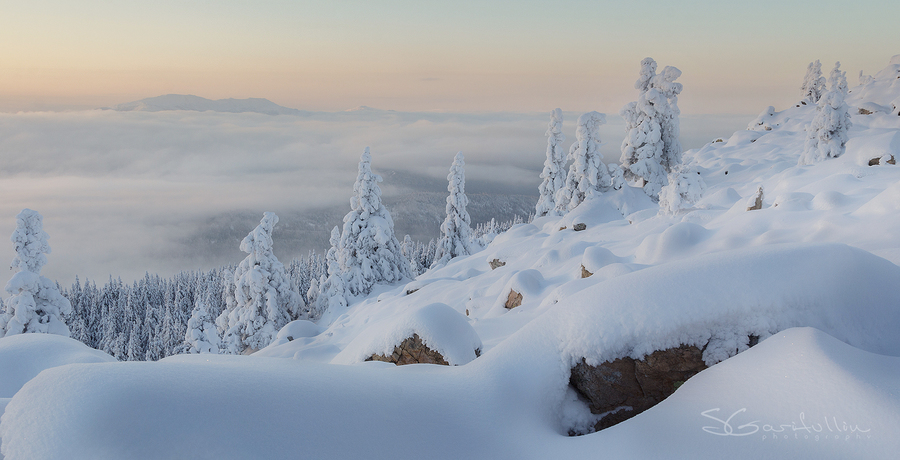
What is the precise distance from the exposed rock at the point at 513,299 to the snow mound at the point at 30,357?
10381mm

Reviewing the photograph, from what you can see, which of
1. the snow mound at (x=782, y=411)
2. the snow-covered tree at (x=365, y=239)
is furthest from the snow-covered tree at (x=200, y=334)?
the snow mound at (x=782, y=411)

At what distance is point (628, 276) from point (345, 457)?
Result: 12.6ft

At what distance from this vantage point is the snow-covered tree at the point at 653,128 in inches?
1297

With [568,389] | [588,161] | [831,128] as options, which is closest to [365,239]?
[588,161]

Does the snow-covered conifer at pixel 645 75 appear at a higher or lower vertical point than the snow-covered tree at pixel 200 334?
higher

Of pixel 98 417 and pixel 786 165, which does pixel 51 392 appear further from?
pixel 786 165

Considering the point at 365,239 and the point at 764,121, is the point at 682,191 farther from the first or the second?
the point at 764,121

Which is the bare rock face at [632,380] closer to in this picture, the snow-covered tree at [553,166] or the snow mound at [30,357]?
the snow mound at [30,357]

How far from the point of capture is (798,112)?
61531mm

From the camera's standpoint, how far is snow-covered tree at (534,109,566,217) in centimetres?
4297

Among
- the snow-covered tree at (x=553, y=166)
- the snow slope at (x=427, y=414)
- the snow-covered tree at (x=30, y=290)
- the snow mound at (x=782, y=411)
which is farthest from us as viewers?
the snow-covered tree at (x=553, y=166)

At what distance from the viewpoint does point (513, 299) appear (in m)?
14.4

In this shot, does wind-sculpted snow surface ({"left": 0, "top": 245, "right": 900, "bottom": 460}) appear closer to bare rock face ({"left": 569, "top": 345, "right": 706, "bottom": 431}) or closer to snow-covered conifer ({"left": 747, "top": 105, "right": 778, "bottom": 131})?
bare rock face ({"left": 569, "top": 345, "right": 706, "bottom": 431})

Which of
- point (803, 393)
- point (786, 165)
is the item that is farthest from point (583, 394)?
point (786, 165)
